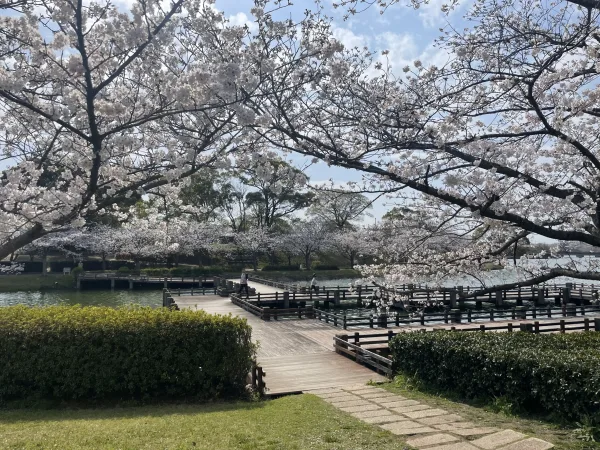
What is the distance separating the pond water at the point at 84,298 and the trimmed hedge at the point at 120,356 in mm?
21304

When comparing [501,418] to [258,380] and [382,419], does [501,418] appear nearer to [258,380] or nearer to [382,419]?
[382,419]

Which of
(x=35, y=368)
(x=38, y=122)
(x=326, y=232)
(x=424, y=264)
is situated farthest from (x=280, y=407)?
(x=326, y=232)

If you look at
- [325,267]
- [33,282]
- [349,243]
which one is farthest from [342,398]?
[325,267]

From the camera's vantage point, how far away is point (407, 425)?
680 centimetres

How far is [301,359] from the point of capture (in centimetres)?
1307

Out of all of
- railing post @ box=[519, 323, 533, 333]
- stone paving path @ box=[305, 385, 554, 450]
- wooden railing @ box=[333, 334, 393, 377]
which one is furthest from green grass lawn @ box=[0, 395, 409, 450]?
railing post @ box=[519, 323, 533, 333]

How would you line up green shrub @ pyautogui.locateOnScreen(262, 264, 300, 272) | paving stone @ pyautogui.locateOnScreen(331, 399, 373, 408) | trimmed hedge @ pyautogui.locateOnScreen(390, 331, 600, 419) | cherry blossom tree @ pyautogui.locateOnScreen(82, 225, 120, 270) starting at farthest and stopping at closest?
green shrub @ pyautogui.locateOnScreen(262, 264, 300, 272) → cherry blossom tree @ pyautogui.locateOnScreen(82, 225, 120, 270) → paving stone @ pyautogui.locateOnScreen(331, 399, 373, 408) → trimmed hedge @ pyautogui.locateOnScreen(390, 331, 600, 419)

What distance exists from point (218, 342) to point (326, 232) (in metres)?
43.8

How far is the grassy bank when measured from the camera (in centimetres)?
3716

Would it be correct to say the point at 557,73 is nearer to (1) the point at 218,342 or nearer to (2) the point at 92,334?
(1) the point at 218,342

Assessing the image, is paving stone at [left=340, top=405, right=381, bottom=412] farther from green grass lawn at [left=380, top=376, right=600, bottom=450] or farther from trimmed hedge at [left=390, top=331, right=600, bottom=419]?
trimmed hedge at [left=390, top=331, right=600, bottom=419]

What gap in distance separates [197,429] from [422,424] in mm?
2982

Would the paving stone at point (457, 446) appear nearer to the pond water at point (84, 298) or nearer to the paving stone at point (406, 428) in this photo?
the paving stone at point (406, 428)

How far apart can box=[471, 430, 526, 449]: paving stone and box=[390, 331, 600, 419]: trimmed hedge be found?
116 centimetres
